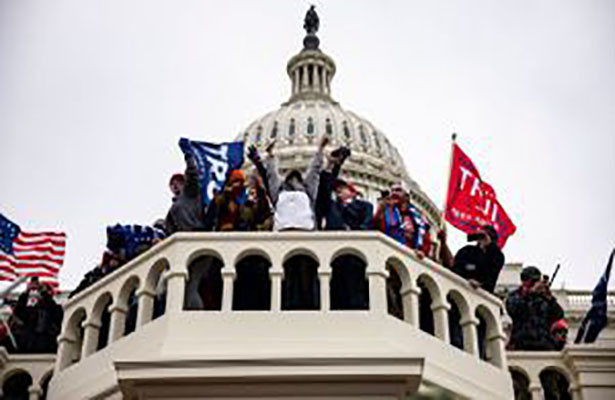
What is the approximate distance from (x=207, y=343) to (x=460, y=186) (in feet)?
32.6

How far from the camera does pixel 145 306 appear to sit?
14.0 m

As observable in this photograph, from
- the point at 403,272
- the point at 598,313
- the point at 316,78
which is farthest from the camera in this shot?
the point at 316,78

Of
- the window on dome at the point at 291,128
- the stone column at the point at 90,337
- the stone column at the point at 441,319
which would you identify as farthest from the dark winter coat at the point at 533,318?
the window on dome at the point at 291,128

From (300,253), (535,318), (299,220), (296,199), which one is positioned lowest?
(535,318)

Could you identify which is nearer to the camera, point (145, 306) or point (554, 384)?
point (145, 306)

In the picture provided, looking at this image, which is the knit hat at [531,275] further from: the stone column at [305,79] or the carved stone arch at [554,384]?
the stone column at [305,79]

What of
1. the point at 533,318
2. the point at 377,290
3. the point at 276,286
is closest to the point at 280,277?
the point at 276,286

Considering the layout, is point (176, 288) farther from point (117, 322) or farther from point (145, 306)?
point (117, 322)

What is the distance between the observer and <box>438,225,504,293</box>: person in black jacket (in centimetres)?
1486

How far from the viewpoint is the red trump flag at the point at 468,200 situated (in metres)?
21.1

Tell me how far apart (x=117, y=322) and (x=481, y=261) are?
18.8 feet

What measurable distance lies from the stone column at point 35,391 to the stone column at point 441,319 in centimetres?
657

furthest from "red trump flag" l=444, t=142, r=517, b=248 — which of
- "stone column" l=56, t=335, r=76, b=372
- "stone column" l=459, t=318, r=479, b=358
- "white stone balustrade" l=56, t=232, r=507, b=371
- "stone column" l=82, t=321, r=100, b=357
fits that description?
"stone column" l=56, t=335, r=76, b=372

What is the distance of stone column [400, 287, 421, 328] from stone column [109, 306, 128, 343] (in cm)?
426
